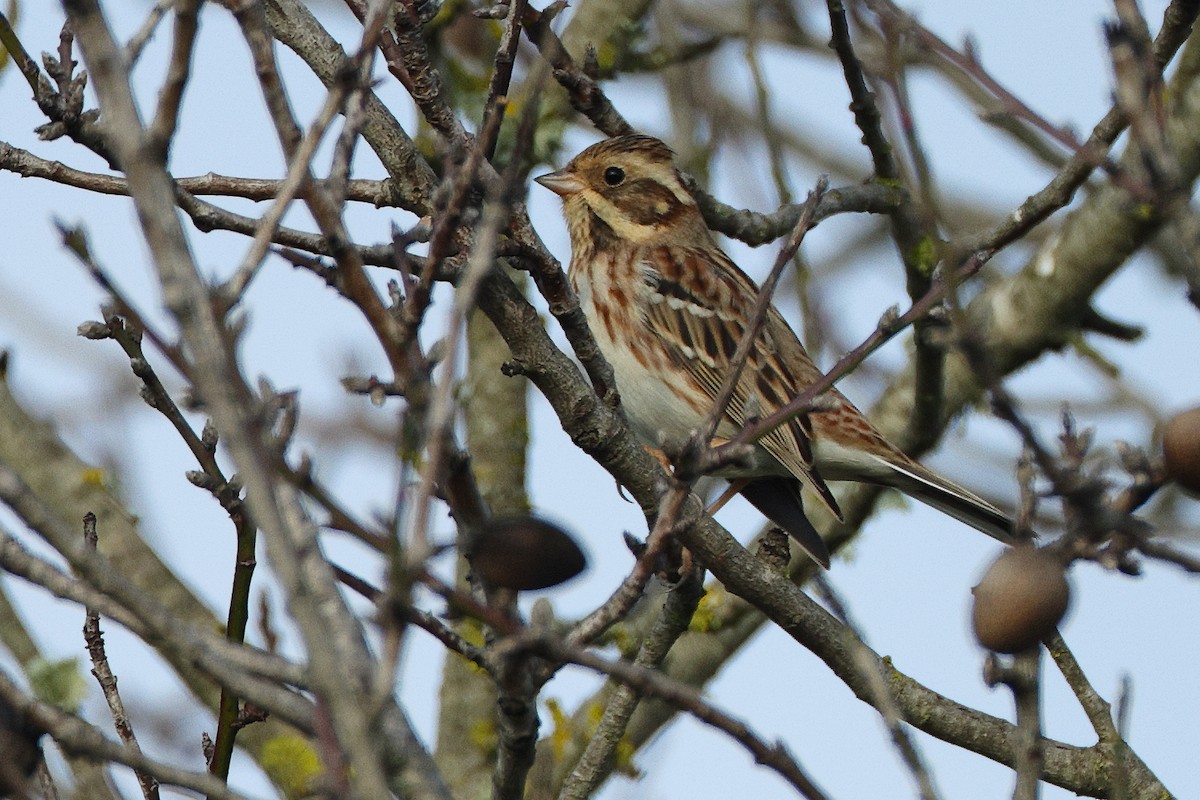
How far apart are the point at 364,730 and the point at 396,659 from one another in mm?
93

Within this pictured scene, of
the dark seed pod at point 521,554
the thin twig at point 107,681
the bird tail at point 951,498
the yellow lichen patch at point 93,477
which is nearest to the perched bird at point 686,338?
the bird tail at point 951,498

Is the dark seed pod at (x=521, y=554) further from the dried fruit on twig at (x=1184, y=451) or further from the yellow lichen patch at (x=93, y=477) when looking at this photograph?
the yellow lichen patch at (x=93, y=477)

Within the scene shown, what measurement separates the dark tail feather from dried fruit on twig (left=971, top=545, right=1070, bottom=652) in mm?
2909

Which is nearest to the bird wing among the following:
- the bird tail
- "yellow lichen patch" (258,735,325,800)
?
the bird tail

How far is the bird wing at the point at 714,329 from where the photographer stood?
651 centimetres

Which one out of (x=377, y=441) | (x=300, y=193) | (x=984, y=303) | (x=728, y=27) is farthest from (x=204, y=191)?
(x=728, y=27)

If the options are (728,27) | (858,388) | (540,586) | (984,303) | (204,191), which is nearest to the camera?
(540,586)

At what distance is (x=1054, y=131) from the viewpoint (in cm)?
210

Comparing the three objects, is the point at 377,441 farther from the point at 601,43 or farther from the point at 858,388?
the point at 858,388

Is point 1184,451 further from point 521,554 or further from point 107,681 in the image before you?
point 107,681

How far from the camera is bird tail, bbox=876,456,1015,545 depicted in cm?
572

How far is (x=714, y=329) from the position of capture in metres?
6.70

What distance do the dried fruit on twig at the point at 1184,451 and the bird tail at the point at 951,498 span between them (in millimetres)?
3626

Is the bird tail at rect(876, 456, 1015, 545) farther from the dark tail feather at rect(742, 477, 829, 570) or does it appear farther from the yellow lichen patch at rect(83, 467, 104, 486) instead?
the yellow lichen patch at rect(83, 467, 104, 486)
